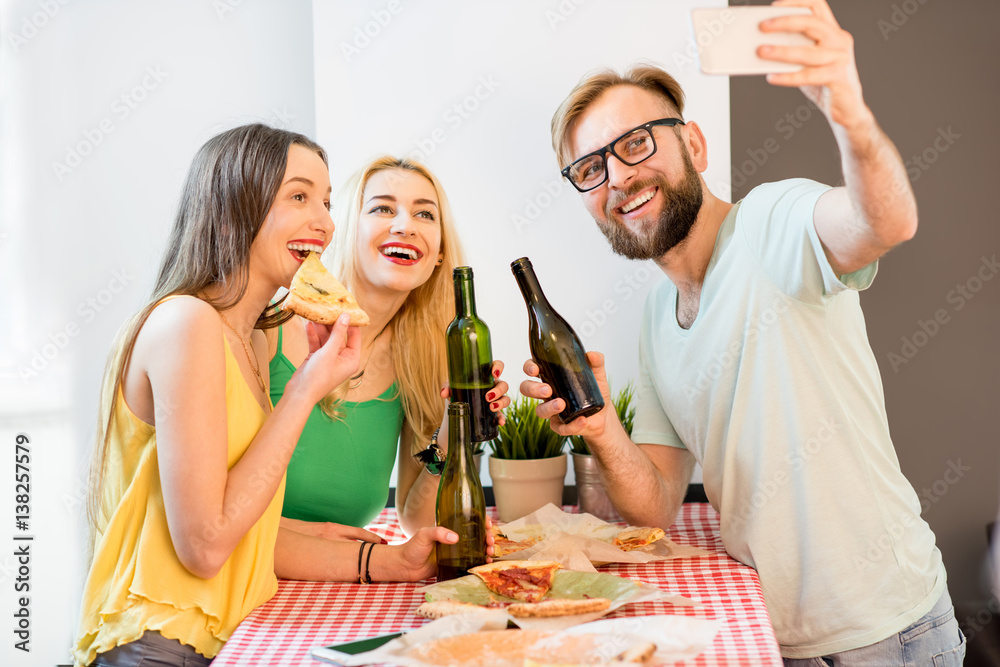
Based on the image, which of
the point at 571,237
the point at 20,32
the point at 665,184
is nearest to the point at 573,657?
the point at 665,184

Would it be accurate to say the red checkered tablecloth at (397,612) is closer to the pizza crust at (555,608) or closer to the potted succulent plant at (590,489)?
the pizza crust at (555,608)

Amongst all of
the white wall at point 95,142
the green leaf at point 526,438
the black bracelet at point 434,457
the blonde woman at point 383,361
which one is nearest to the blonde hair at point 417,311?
the blonde woman at point 383,361

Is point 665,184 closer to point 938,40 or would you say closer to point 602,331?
point 602,331

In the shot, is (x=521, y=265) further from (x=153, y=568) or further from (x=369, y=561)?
(x=153, y=568)

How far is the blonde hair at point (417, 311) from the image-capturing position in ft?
5.29

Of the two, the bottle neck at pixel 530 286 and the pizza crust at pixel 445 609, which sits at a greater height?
the bottle neck at pixel 530 286

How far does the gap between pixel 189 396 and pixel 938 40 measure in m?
2.17

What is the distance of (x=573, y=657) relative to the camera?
81 cm

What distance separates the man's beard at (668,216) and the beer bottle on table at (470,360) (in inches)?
18.2

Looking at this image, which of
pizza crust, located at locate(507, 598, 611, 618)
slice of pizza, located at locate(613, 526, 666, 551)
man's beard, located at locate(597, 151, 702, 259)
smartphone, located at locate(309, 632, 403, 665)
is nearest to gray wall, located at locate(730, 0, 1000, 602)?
man's beard, located at locate(597, 151, 702, 259)

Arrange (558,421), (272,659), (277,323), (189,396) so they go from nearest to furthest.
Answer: (272,659), (189,396), (558,421), (277,323)

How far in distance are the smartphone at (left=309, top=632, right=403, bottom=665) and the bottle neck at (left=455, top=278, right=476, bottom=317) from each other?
1.72ft

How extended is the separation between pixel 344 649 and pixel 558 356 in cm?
67

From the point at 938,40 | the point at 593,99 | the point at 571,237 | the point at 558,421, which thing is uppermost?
the point at 938,40
